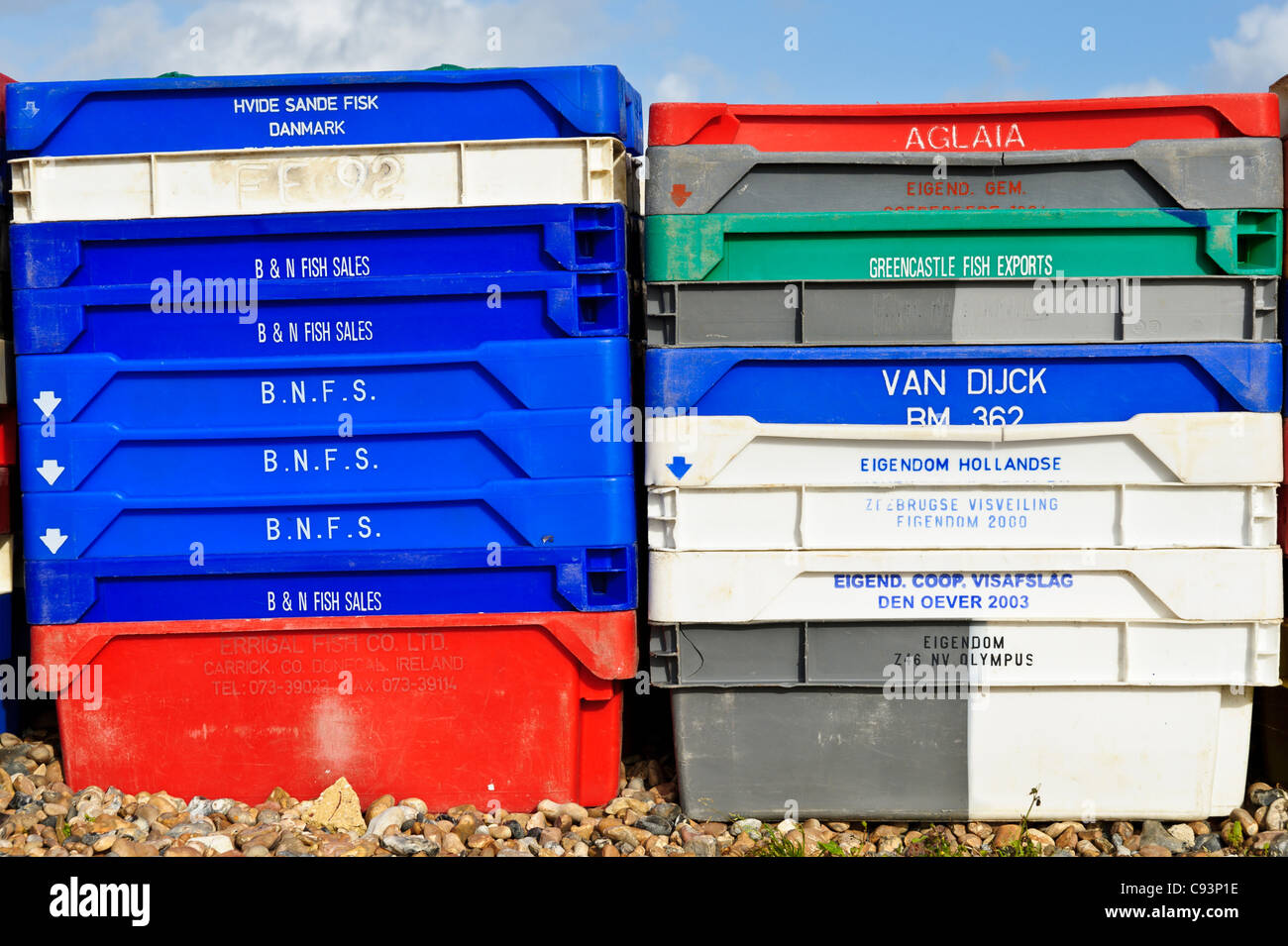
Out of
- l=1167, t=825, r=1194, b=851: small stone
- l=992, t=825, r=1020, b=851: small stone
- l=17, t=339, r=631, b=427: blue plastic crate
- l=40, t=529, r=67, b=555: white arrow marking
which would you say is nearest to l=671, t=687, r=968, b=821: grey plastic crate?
l=992, t=825, r=1020, b=851: small stone

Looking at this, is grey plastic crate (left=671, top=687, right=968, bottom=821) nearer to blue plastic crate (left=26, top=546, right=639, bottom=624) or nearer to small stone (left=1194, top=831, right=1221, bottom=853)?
blue plastic crate (left=26, top=546, right=639, bottom=624)

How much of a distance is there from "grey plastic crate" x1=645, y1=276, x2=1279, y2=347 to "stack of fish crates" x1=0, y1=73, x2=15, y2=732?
2.31 m

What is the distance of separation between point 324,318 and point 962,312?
2.09 meters

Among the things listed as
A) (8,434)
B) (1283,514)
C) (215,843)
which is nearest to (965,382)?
(1283,514)

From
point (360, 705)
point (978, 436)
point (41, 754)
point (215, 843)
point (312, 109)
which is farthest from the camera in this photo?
point (41, 754)

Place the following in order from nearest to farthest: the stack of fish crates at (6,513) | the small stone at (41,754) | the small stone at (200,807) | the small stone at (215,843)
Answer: the small stone at (215,843)
the small stone at (200,807)
the stack of fish crates at (6,513)
the small stone at (41,754)

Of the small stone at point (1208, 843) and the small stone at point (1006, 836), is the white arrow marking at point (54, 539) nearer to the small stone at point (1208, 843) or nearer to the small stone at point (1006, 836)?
the small stone at point (1006, 836)

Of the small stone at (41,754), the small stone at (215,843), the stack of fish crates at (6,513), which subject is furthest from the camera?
the small stone at (41,754)

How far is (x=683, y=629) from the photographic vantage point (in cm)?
405

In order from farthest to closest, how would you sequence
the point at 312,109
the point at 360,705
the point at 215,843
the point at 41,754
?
the point at 41,754
the point at 360,705
the point at 312,109
the point at 215,843

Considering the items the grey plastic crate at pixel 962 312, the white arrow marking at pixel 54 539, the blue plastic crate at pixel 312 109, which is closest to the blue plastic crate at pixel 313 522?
the white arrow marking at pixel 54 539

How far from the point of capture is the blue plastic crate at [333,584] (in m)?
4.08

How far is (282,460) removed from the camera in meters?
4.12

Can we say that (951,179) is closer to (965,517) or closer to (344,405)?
(965,517)
